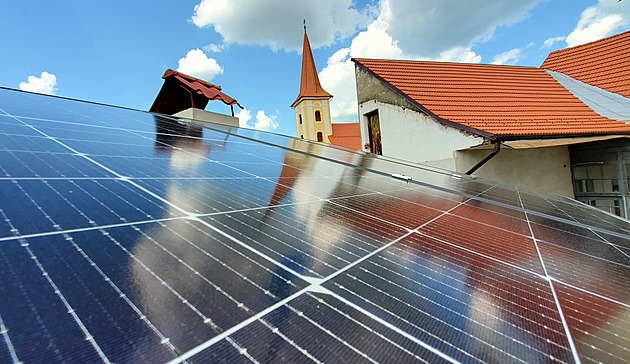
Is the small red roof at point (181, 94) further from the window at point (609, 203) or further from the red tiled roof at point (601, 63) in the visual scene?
the red tiled roof at point (601, 63)

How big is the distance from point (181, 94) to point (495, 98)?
14.5 meters

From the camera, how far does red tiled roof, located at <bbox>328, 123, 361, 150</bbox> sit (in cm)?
3878

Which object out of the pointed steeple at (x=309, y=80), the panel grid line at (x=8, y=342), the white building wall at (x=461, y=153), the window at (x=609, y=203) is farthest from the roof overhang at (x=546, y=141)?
the pointed steeple at (x=309, y=80)

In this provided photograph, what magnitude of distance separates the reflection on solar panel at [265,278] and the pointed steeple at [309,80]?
37.7 m

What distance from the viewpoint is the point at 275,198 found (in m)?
2.16

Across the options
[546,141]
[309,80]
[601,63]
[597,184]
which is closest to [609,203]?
[597,184]

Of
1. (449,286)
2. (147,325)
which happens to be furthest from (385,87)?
(147,325)

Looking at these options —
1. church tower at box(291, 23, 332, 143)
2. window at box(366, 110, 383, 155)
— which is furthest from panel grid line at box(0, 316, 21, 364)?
church tower at box(291, 23, 332, 143)

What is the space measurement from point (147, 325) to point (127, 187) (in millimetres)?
1274

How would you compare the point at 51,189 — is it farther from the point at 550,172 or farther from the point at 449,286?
the point at 550,172

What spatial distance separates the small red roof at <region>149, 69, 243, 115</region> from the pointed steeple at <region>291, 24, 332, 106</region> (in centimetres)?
2380

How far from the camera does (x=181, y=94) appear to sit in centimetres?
1509

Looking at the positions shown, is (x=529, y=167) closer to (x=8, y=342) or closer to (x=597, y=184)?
(x=597, y=184)

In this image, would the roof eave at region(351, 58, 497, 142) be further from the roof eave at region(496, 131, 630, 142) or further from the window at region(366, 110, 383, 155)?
the window at region(366, 110, 383, 155)
